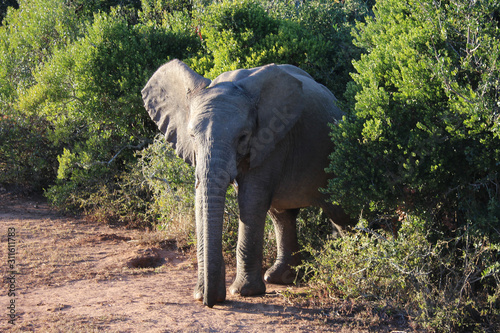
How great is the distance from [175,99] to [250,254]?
6.55 ft

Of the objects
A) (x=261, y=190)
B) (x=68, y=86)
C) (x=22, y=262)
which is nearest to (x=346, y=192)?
(x=261, y=190)

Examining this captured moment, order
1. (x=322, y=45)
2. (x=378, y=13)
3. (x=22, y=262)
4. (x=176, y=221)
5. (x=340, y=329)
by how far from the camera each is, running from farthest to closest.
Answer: (x=322, y=45) < (x=176, y=221) < (x=22, y=262) < (x=378, y=13) < (x=340, y=329)

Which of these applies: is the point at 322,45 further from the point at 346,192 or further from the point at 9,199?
the point at 9,199

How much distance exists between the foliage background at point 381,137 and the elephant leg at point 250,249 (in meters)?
0.65

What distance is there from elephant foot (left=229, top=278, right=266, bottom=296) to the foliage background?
1.99 ft

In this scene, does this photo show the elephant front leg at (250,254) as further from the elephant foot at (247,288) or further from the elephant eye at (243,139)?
the elephant eye at (243,139)

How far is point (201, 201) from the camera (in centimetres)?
502

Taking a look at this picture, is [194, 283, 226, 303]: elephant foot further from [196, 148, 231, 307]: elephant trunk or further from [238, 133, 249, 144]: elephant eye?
[238, 133, 249, 144]: elephant eye

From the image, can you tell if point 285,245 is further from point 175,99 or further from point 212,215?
point 175,99

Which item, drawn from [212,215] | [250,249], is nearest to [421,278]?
[250,249]

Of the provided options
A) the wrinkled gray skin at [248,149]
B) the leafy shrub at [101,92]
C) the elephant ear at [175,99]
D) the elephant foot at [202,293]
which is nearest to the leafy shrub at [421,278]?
the wrinkled gray skin at [248,149]

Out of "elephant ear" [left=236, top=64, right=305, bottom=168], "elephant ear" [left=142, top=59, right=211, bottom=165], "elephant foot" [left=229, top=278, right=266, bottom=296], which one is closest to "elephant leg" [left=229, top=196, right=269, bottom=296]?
"elephant foot" [left=229, top=278, right=266, bottom=296]

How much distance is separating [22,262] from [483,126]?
614 cm

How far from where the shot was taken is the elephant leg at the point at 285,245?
684 centimetres
